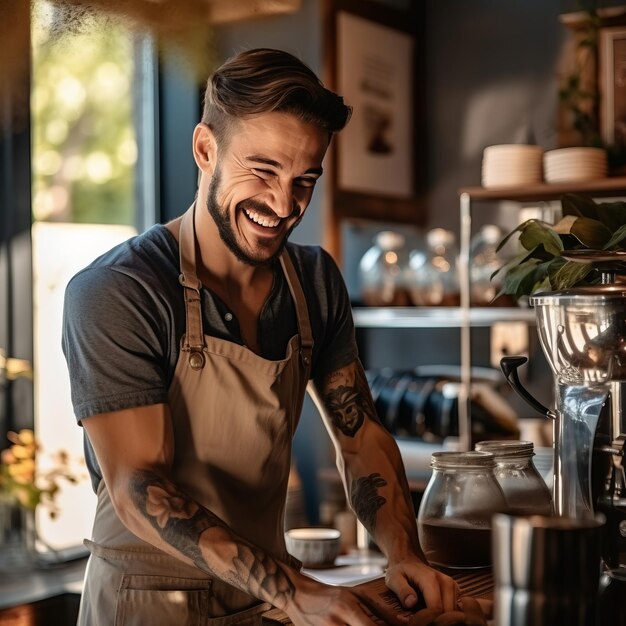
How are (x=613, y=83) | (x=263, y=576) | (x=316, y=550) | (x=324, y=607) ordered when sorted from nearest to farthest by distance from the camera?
(x=324, y=607), (x=263, y=576), (x=316, y=550), (x=613, y=83)

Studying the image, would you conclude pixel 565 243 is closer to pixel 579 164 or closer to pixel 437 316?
pixel 579 164

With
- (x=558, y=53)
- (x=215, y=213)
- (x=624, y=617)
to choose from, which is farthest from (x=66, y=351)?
(x=558, y=53)

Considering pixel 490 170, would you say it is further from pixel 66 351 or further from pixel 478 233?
pixel 66 351

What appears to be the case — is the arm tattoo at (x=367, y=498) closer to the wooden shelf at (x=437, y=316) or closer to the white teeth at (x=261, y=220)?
the white teeth at (x=261, y=220)

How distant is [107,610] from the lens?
1772mm

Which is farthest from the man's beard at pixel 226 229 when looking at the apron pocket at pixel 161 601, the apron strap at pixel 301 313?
the apron pocket at pixel 161 601

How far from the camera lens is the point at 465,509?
1.75m

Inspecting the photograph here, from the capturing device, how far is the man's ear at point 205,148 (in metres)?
1.81

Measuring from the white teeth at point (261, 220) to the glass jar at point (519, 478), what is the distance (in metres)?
0.52

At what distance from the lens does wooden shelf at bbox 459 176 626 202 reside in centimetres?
351

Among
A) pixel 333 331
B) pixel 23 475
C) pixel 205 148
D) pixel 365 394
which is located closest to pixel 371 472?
pixel 365 394

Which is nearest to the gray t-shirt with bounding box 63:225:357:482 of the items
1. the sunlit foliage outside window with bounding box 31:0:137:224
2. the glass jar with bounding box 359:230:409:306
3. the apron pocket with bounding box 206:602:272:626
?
the apron pocket with bounding box 206:602:272:626

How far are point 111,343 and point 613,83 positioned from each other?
2.59 m

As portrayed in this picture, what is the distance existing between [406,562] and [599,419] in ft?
1.16
